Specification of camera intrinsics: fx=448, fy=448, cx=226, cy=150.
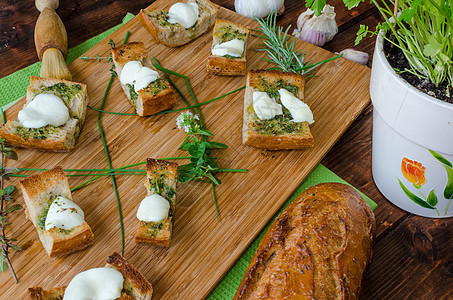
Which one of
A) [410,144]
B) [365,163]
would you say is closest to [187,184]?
[365,163]

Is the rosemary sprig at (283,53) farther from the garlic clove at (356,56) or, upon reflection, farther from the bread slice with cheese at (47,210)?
the bread slice with cheese at (47,210)

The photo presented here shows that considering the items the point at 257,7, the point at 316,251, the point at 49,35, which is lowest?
the point at 316,251

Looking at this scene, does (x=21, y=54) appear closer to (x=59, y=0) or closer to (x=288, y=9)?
(x=59, y=0)

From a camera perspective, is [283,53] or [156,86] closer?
[156,86]

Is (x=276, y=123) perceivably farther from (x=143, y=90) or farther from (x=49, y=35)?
(x=49, y=35)

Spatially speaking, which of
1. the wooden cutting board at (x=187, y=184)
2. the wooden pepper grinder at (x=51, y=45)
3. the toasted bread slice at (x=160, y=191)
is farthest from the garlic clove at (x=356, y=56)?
the wooden pepper grinder at (x=51, y=45)

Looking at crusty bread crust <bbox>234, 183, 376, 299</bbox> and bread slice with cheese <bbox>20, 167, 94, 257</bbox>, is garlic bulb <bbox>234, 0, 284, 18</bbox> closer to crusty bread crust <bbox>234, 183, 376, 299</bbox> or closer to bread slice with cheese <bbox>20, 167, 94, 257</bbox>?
crusty bread crust <bbox>234, 183, 376, 299</bbox>
